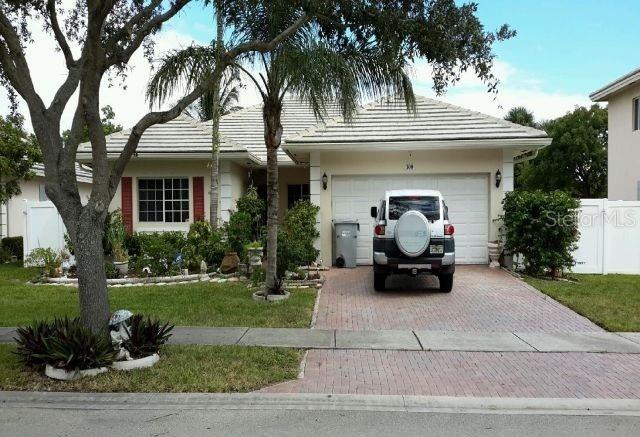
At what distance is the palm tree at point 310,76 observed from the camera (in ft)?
27.0

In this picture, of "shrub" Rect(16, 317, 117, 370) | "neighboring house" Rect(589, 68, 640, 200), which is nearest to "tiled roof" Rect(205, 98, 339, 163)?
"neighboring house" Rect(589, 68, 640, 200)

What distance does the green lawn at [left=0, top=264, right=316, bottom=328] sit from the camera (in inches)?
348

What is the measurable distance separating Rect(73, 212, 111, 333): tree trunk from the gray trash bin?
27.4 feet

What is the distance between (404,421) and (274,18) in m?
6.56

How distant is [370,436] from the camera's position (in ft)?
15.3

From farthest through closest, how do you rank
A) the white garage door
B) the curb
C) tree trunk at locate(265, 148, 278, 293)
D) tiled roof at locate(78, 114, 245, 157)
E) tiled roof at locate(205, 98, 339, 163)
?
tiled roof at locate(205, 98, 339, 163), tiled roof at locate(78, 114, 245, 157), the white garage door, tree trunk at locate(265, 148, 278, 293), the curb

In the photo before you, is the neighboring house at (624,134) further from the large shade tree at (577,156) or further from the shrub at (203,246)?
the large shade tree at (577,156)

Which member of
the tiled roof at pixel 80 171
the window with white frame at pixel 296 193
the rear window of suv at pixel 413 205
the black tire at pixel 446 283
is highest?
the tiled roof at pixel 80 171

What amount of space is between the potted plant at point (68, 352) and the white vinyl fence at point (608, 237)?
39.4 feet

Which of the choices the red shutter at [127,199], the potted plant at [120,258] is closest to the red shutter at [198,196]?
the red shutter at [127,199]

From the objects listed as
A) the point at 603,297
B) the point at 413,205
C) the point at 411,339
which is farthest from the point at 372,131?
the point at 411,339

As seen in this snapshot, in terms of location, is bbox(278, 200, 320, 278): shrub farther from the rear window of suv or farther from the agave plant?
the agave plant

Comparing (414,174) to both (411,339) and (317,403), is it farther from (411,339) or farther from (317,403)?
(317,403)

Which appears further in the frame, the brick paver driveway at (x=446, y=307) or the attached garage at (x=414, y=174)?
the attached garage at (x=414, y=174)
